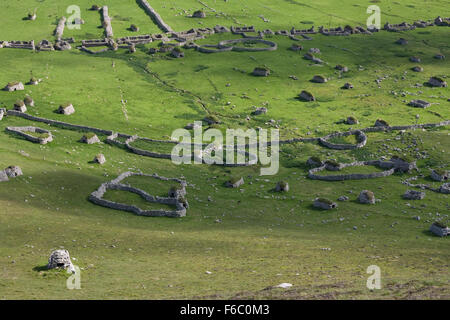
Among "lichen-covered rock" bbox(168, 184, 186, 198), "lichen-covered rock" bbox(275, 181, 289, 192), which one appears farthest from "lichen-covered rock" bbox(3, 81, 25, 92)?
"lichen-covered rock" bbox(275, 181, 289, 192)

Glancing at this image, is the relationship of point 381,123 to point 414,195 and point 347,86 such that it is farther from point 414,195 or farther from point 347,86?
point 414,195

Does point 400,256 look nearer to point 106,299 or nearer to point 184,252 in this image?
point 184,252

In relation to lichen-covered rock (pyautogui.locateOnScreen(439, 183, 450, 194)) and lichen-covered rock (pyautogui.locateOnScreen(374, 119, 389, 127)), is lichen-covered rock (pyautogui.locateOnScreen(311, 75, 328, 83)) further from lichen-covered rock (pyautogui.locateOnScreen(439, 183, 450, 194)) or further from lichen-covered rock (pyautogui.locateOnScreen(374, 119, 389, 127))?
lichen-covered rock (pyautogui.locateOnScreen(439, 183, 450, 194))

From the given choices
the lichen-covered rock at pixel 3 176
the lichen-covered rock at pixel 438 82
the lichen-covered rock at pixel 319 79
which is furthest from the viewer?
the lichen-covered rock at pixel 438 82

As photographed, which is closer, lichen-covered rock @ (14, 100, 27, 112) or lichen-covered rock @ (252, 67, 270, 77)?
lichen-covered rock @ (14, 100, 27, 112)

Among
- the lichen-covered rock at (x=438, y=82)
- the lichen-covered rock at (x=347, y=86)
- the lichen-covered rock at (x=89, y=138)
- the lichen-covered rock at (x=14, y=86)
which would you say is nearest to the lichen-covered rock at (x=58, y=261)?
the lichen-covered rock at (x=89, y=138)

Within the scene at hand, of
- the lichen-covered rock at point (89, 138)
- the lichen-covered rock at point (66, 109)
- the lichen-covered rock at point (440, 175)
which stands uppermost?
the lichen-covered rock at point (66, 109)

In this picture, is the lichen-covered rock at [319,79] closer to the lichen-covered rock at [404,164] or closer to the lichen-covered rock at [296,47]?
the lichen-covered rock at [296,47]
